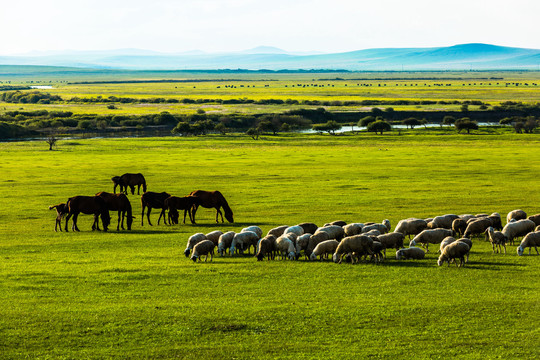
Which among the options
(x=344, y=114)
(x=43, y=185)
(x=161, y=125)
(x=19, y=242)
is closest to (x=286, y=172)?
(x=43, y=185)

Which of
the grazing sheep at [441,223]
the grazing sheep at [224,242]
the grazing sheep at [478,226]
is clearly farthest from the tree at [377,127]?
the grazing sheep at [224,242]

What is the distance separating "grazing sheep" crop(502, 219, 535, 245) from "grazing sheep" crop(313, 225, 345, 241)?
552 cm

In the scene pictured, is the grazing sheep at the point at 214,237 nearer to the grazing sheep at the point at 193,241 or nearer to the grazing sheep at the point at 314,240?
the grazing sheep at the point at 193,241

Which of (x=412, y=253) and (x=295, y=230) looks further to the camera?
(x=295, y=230)

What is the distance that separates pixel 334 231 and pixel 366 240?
230 centimetres

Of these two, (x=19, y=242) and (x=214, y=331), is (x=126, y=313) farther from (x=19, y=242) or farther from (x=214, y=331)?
(x=19, y=242)

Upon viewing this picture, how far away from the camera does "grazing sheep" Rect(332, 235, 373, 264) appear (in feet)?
64.8

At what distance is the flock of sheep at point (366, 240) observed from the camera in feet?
65.4

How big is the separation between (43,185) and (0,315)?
2803 cm

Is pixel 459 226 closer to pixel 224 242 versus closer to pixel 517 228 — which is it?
pixel 517 228

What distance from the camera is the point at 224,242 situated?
2164cm

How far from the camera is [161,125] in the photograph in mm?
106875

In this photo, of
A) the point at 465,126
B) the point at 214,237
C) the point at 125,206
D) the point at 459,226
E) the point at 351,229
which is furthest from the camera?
the point at 465,126

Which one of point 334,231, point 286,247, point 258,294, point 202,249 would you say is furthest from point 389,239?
point 258,294
